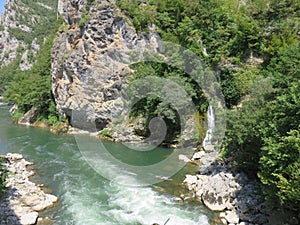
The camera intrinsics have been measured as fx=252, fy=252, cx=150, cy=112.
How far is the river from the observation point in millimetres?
11539

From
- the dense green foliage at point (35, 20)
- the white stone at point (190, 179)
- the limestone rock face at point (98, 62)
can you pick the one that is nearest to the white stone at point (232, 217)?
the white stone at point (190, 179)

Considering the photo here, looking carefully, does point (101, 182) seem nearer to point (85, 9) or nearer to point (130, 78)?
point (130, 78)

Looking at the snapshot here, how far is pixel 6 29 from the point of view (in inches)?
4016

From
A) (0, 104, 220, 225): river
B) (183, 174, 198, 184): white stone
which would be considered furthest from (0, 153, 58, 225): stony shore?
(183, 174, 198, 184): white stone

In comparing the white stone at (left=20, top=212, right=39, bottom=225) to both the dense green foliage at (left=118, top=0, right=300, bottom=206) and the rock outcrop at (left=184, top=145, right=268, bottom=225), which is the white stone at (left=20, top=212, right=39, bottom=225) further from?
the dense green foliage at (left=118, top=0, right=300, bottom=206)

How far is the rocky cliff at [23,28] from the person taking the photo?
301 feet

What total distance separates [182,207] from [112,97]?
17757 millimetres

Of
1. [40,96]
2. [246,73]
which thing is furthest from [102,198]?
[40,96]

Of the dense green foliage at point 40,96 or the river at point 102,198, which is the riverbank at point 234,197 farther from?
the dense green foliage at point 40,96

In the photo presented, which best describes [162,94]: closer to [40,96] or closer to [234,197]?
[234,197]

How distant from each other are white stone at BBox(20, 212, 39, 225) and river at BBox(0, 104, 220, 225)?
2.07 ft

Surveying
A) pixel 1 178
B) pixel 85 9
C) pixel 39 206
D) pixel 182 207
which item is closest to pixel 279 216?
pixel 182 207

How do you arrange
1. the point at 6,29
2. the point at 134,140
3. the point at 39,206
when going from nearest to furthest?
the point at 39,206, the point at 134,140, the point at 6,29

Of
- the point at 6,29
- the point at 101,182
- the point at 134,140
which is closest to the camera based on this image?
the point at 101,182
